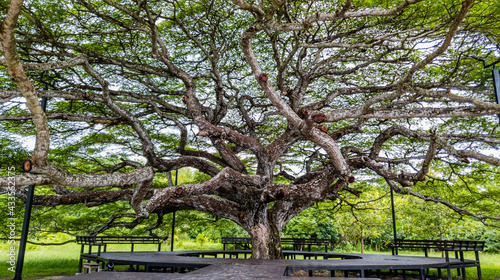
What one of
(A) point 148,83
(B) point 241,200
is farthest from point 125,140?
(B) point 241,200

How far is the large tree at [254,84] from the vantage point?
584 cm

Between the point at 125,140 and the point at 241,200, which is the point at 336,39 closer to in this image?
the point at 241,200

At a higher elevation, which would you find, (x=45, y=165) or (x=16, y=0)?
(x=16, y=0)

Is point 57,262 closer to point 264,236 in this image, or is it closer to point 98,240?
point 98,240

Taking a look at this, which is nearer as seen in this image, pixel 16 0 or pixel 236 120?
pixel 16 0

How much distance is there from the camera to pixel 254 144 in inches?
317

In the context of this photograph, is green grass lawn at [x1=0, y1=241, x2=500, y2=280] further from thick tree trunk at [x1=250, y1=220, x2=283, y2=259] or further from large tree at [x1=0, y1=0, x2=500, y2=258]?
thick tree trunk at [x1=250, y1=220, x2=283, y2=259]

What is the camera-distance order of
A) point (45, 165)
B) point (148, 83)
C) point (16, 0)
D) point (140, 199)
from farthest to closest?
point (148, 83) < point (140, 199) < point (45, 165) < point (16, 0)

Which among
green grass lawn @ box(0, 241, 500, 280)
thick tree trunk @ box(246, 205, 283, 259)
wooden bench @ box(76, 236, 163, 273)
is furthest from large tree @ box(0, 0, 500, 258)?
green grass lawn @ box(0, 241, 500, 280)

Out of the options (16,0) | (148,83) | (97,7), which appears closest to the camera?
(16,0)

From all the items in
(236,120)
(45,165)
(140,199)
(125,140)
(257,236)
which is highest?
(236,120)

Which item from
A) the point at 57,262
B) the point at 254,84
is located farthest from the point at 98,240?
the point at 57,262

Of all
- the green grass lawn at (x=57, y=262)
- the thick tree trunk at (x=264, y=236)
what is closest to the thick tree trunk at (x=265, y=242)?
the thick tree trunk at (x=264, y=236)

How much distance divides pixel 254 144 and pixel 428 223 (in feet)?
38.4
